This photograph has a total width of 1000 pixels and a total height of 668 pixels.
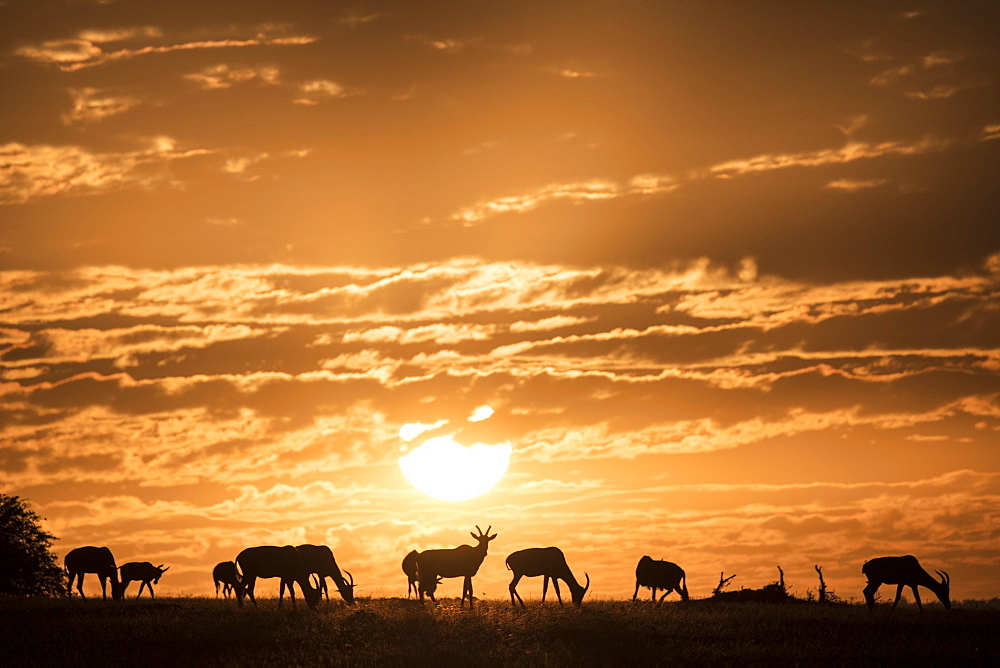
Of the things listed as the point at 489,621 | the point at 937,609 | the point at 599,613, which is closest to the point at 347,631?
the point at 489,621

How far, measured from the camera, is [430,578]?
4172 cm

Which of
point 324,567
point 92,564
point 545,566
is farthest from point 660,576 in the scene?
point 92,564

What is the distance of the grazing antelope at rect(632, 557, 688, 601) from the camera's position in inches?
1885

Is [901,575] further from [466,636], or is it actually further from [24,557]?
[24,557]

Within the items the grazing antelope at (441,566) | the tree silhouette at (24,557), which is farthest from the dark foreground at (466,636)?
the tree silhouette at (24,557)

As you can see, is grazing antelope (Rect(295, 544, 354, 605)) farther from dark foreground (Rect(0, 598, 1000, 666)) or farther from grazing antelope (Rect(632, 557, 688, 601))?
grazing antelope (Rect(632, 557, 688, 601))

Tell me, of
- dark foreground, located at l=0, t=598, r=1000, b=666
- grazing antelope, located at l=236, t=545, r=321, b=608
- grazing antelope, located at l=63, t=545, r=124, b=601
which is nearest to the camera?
dark foreground, located at l=0, t=598, r=1000, b=666

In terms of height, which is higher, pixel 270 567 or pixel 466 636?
pixel 270 567

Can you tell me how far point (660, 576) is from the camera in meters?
47.9

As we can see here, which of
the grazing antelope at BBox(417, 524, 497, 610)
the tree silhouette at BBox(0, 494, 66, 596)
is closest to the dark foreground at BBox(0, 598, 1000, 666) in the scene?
the grazing antelope at BBox(417, 524, 497, 610)

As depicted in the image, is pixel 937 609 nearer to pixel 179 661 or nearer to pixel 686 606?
pixel 686 606

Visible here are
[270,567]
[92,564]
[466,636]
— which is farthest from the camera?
[92,564]

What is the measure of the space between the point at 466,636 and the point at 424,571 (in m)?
7.34

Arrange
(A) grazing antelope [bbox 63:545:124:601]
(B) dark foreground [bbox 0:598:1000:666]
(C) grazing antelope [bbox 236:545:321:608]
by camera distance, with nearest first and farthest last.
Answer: (B) dark foreground [bbox 0:598:1000:666] → (C) grazing antelope [bbox 236:545:321:608] → (A) grazing antelope [bbox 63:545:124:601]
